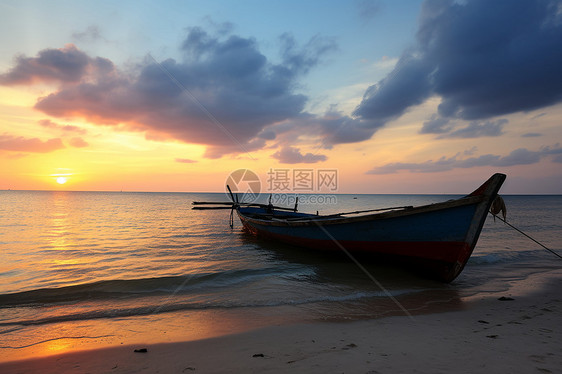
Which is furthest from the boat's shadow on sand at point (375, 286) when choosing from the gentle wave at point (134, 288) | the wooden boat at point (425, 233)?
the gentle wave at point (134, 288)

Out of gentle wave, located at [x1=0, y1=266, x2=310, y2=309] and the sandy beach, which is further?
gentle wave, located at [x1=0, y1=266, x2=310, y2=309]

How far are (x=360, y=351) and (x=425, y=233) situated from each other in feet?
18.1

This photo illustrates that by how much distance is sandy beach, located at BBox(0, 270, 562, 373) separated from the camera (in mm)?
3675

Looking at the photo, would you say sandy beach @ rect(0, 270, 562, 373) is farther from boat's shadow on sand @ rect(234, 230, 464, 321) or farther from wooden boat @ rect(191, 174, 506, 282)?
wooden boat @ rect(191, 174, 506, 282)

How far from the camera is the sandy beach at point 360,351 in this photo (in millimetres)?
3675

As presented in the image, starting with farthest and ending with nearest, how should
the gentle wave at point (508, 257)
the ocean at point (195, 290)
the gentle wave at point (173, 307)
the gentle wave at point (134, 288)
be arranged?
1. the gentle wave at point (508, 257)
2. the gentle wave at point (134, 288)
3. the gentle wave at point (173, 307)
4. the ocean at point (195, 290)

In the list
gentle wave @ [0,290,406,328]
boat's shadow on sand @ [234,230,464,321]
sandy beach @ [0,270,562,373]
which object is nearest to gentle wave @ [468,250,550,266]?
boat's shadow on sand @ [234,230,464,321]

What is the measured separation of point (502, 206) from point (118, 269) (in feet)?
45.4

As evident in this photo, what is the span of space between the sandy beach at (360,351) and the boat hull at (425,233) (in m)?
2.53

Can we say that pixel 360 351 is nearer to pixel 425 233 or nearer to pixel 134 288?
pixel 425 233

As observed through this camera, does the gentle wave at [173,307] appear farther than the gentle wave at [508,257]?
No

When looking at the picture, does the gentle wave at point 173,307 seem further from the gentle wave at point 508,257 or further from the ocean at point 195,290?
the gentle wave at point 508,257

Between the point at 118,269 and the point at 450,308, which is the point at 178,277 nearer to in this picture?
the point at 118,269

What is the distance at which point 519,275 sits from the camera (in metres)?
10.4
